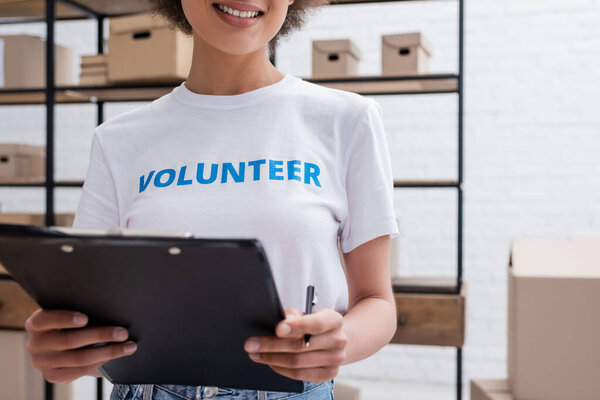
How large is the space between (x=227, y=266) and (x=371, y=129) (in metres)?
0.38

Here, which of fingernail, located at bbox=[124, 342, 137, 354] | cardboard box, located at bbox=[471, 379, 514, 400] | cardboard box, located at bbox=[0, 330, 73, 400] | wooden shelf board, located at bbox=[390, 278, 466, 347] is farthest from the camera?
cardboard box, located at bbox=[0, 330, 73, 400]

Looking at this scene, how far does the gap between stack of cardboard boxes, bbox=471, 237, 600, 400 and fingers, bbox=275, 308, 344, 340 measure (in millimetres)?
1319

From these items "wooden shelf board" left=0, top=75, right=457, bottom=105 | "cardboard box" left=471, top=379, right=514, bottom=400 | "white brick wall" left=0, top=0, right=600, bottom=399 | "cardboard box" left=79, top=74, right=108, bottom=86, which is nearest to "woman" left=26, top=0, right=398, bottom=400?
"cardboard box" left=471, top=379, right=514, bottom=400

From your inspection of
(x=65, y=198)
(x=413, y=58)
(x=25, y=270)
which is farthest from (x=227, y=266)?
(x=65, y=198)

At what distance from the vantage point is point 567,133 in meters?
3.22

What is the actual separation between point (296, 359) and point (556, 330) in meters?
1.36

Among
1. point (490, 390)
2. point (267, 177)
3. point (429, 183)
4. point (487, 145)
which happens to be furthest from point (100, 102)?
point (267, 177)

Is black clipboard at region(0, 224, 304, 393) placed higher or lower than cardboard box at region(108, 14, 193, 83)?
lower

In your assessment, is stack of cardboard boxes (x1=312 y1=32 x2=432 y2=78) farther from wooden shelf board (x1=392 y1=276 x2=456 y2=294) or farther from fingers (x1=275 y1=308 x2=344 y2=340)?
fingers (x1=275 y1=308 x2=344 y2=340)

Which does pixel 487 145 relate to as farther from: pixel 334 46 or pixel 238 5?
pixel 238 5

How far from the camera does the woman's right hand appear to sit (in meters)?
0.61

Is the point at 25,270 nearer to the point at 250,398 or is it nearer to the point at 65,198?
the point at 250,398

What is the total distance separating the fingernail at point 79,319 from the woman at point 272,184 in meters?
0.18

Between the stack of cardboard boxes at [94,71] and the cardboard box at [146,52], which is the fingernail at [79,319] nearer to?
the cardboard box at [146,52]
